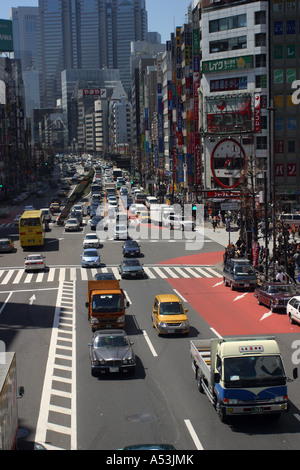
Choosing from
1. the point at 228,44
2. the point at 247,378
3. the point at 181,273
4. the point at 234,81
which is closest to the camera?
the point at 247,378

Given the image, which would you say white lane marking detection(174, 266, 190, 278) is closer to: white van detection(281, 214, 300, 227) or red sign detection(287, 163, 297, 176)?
white van detection(281, 214, 300, 227)

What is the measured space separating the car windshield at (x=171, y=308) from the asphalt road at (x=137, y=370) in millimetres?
1211

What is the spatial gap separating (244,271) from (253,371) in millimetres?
24827

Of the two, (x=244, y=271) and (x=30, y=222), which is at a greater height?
(x=30, y=222)

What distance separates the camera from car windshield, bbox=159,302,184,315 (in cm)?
3366

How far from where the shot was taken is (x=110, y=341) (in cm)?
2700

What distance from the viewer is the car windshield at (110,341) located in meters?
26.8

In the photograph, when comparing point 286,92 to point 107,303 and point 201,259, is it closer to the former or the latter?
point 201,259

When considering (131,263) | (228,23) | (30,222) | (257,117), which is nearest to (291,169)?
(257,117)

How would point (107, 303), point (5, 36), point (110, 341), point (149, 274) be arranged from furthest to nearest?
1. point (5, 36)
2. point (149, 274)
3. point (107, 303)
4. point (110, 341)

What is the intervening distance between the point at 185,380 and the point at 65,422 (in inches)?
221

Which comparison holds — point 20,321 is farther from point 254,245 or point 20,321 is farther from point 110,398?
point 254,245

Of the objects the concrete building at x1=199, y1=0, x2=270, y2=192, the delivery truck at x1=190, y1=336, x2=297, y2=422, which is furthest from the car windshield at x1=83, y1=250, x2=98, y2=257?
the delivery truck at x1=190, y1=336, x2=297, y2=422

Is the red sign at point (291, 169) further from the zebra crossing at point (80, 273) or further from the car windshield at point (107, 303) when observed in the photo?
the car windshield at point (107, 303)
